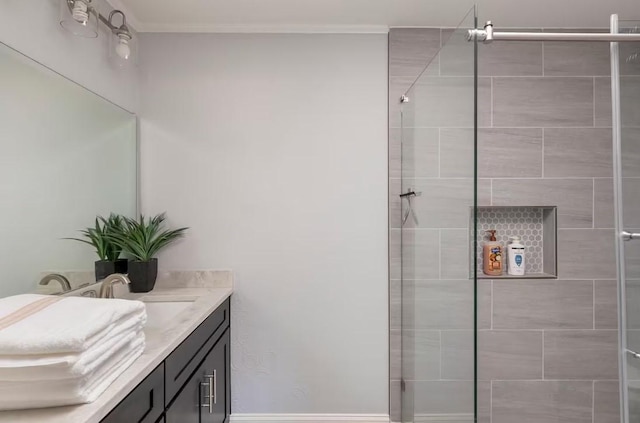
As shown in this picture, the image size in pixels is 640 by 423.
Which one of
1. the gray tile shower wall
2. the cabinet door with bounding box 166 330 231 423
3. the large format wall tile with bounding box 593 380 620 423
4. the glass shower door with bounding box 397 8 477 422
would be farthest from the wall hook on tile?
the large format wall tile with bounding box 593 380 620 423

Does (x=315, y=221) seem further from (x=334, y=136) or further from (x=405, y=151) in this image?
(x=405, y=151)

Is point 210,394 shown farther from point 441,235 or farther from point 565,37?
point 565,37

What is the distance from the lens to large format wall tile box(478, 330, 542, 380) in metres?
2.04

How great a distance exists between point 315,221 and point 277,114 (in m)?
0.65

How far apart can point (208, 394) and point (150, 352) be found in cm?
69

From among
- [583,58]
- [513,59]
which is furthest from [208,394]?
[583,58]

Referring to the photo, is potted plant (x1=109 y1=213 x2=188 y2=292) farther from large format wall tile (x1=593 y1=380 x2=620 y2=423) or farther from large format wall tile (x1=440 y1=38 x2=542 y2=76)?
large format wall tile (x1=593 y1=380 x2=620 y2=423)

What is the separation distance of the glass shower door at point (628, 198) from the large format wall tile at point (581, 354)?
751mm

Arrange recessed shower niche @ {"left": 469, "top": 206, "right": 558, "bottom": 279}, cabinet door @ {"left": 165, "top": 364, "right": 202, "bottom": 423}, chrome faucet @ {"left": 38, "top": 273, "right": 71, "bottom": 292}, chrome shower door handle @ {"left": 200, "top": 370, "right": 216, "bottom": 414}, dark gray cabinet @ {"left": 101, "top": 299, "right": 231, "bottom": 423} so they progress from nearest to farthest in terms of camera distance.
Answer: dark gray cabinet @ {"left": 101, "top": 299, "right": 231, "bottom": 423} → cabinet door @ {"left": 165, "top": 364, "right": 202, "bottom": 423} → chrome faucet @ {"left": 38, "top": 273, "right": 71, "bottom": 292} → chrome shower door handle @ {"left": 200, "top": 370, "right": 216, "bottom": 414} → recessed shower niche @ {"left": 469, "top": 206, "right": 558, "bottom": 279}

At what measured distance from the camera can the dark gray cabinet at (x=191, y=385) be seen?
3.32 feet

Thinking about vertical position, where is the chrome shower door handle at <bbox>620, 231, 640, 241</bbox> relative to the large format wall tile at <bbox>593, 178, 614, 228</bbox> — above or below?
below

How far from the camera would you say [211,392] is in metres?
1.66

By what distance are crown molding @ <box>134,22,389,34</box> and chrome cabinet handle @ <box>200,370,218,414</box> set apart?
1819 mm

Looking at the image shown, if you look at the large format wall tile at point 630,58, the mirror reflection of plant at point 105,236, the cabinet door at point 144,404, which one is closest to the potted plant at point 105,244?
the mirror reflection of plant at point 105,236
